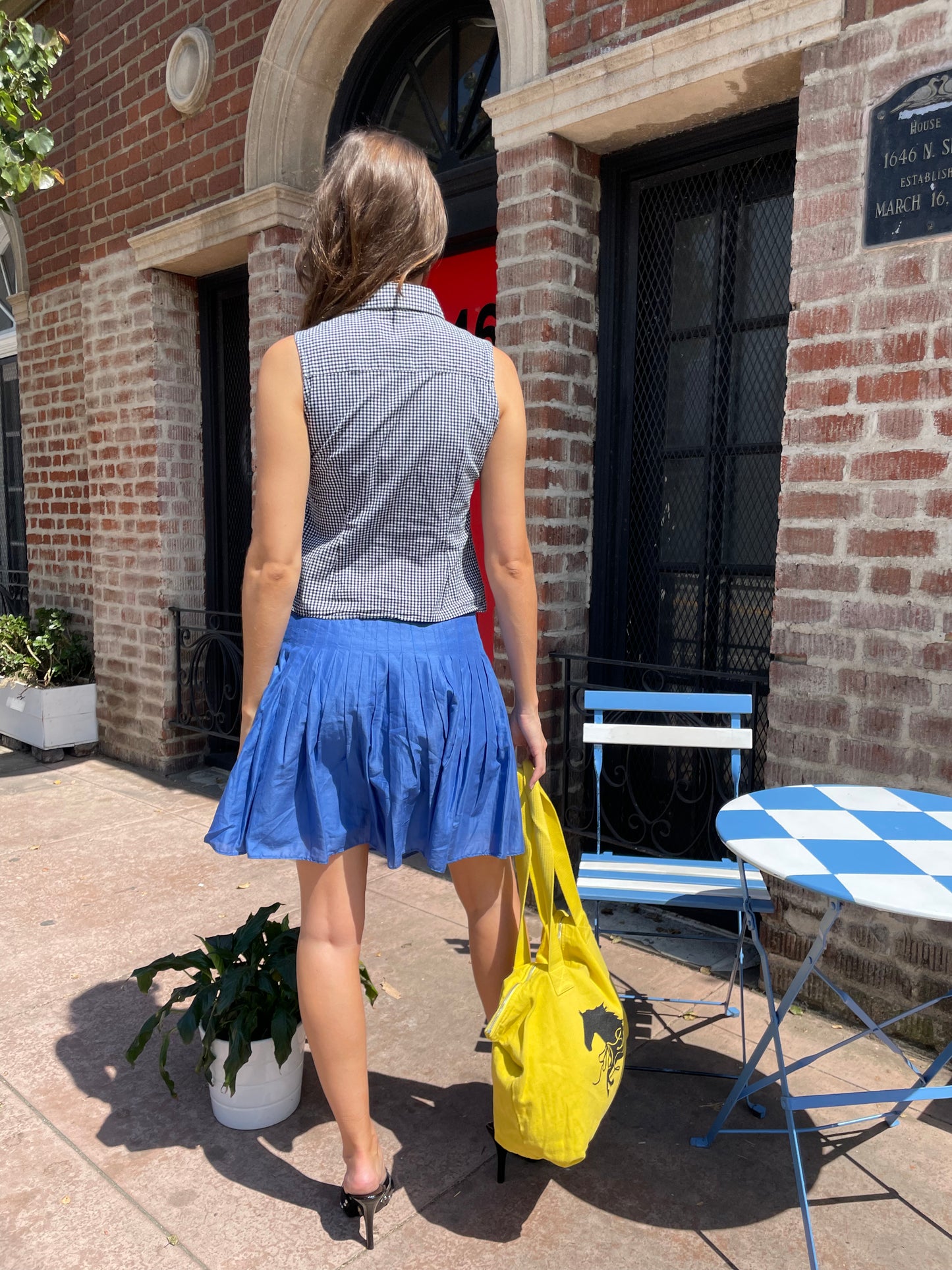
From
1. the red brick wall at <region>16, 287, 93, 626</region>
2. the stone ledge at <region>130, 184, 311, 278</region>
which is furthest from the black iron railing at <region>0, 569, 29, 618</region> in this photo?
the stone ledge at <region>130, 184, 311, 278</region>

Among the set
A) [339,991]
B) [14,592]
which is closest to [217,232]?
[14,592]

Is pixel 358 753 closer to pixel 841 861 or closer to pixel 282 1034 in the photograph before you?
pixel 282 1034

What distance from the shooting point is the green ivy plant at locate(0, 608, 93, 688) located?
607 centimetres

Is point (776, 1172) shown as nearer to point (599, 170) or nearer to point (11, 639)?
point (599, 170)

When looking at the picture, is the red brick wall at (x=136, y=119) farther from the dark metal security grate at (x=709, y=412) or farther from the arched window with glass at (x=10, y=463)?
the dark metal security grate at (x=709, y=412)

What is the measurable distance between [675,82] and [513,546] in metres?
2.02

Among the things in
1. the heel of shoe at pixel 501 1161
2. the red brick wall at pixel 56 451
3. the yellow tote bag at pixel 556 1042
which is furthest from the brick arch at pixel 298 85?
the heel of shoe at pixel 501 1161

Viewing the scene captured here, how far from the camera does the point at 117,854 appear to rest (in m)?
4.20

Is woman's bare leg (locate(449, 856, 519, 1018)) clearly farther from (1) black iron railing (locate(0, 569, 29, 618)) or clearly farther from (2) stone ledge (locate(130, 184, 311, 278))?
(1) black iron railing (locate(0, 569, 29, 618))

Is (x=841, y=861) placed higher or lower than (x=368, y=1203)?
higher

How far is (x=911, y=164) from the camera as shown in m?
2.55

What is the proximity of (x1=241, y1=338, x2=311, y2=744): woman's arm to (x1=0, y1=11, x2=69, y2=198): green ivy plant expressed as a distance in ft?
10.4

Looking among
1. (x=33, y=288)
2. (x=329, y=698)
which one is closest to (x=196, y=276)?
(x=33, y=288)

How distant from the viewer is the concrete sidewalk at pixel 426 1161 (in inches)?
76.5
